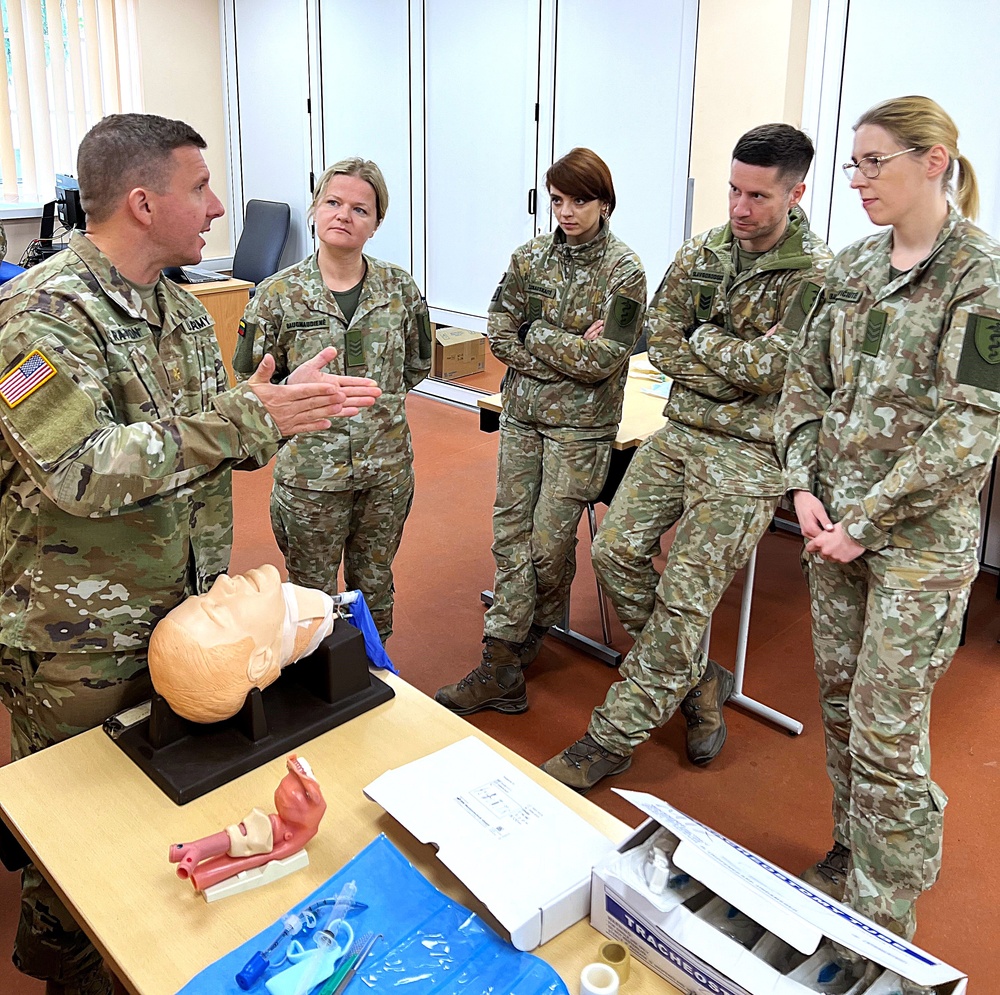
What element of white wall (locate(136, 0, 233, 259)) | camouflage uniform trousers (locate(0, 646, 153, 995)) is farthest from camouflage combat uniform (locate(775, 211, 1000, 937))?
white wall (locate(136, 0, 233, 259))

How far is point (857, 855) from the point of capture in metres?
2.03

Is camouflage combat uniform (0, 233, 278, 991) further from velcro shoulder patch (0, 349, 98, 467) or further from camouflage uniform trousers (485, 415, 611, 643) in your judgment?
camouflage uniform trousers (485, 415, 611, 643)

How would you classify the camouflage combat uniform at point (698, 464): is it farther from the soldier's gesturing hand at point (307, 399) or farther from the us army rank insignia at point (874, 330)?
the soldier's gesturing hand at point (307, 399)

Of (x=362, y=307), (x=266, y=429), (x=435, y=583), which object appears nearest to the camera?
(x=266, y=429)

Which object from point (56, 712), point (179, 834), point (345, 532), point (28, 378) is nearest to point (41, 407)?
point (28, 378)

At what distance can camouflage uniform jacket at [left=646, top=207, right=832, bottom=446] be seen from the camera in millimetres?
2416

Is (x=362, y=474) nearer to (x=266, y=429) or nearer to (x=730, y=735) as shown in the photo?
(x=266, y=429)

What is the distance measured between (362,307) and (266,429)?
3.66 feet

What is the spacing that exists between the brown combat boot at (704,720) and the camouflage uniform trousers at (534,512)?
0.55m

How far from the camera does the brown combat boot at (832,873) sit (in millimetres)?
2260

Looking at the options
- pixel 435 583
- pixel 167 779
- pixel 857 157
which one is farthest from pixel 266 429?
pixel 435 583

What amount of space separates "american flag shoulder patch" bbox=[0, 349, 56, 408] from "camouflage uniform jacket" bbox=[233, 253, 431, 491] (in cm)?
115

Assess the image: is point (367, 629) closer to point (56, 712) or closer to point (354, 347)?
point (56, 712)

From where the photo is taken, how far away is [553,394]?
292 cm
